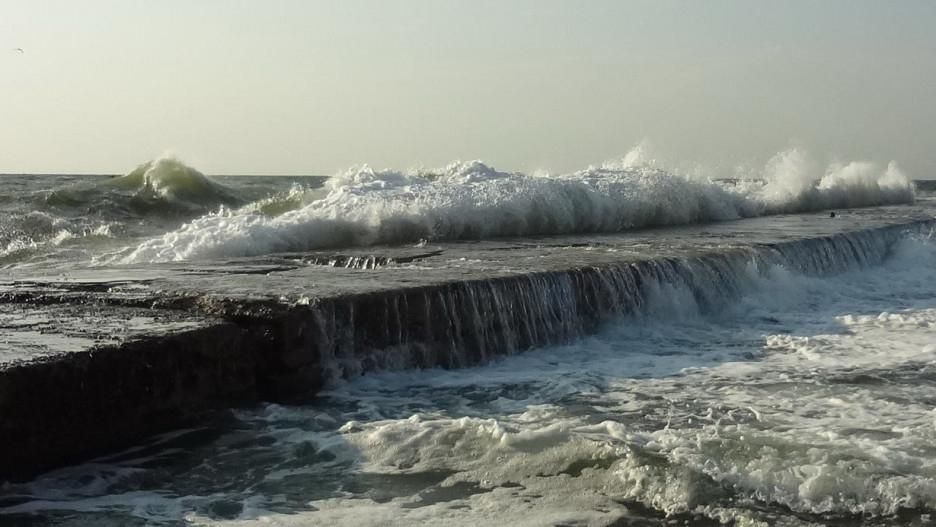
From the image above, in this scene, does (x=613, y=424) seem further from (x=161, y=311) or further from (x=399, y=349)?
(x=161, y=311)

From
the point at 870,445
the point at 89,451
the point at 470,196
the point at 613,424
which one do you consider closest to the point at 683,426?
the point at 613,424

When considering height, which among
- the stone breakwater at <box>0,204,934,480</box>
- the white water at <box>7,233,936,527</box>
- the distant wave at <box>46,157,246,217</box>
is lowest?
the white water at <box>7,233,936,527</box>

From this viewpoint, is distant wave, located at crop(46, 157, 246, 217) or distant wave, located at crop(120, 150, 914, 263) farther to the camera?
distant wave, located at crop(46, 157, 246, 217)

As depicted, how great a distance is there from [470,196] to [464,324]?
8487 millimetres

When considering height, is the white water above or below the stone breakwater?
below

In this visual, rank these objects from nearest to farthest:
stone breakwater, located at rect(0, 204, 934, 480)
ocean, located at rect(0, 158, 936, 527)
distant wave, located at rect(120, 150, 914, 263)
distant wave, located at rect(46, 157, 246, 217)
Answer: ocean, located at rect(0, 158, 936, 527) → stone breakwater, located at rect(0, 204, 934, 480) → distant wave, located at rect(120, 150, 914, 263) → distant wave, located at rect(46, 157, 246, 217)

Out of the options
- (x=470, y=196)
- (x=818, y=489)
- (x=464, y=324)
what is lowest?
(x=818, y=489)

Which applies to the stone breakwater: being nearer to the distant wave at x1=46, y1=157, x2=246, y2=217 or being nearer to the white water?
the white water

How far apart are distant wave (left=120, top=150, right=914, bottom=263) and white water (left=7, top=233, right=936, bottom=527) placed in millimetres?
6130

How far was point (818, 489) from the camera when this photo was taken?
161 inches

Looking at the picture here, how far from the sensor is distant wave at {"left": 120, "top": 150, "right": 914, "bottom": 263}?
12.2 m

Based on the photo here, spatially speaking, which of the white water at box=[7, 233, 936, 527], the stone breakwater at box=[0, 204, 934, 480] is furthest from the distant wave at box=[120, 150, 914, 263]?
the white water at box=[7, 233, 936, 527]

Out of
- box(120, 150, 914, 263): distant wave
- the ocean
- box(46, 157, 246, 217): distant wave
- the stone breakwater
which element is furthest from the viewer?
box(46, 157, 246, 217): distant wave

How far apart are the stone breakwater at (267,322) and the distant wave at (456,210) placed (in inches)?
89.2
